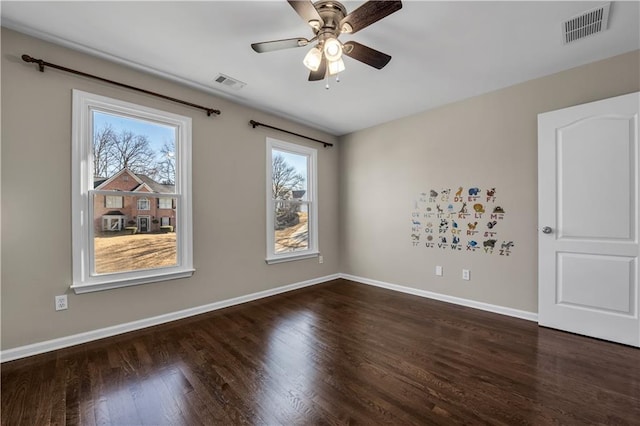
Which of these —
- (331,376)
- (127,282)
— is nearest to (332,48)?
(331,376)

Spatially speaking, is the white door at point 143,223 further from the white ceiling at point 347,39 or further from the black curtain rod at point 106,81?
the white ceiling at point 347,39

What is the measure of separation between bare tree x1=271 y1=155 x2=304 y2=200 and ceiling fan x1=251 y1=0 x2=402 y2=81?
79.0 inches

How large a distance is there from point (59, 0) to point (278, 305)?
129 inches

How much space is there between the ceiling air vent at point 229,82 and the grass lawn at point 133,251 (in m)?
1.73

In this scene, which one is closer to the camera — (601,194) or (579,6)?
(579,6)

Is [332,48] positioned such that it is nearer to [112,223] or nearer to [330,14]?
[330,14]

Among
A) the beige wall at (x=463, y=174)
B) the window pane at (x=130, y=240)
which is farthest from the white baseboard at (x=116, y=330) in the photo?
the beige wall at (x=463, y=174)

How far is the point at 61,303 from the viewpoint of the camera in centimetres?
231

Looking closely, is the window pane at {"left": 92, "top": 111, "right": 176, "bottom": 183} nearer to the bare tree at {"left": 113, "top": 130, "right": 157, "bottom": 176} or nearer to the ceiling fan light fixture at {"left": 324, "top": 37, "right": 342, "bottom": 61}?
the bare tree at {"left": 113, "top": 130, "right": 157, "bottom": 176}

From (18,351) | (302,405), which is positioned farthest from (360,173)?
(18,351)

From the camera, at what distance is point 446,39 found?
7.30 feet

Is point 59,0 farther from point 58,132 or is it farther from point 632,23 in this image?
point 632,23

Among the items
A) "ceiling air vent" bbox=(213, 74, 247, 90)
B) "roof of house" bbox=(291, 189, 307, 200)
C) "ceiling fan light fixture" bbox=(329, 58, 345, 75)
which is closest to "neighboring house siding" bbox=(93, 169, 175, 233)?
"ceiling air vent" bbox=(213, 74, 247, 90)

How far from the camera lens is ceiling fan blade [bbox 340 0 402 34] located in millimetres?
1541
